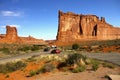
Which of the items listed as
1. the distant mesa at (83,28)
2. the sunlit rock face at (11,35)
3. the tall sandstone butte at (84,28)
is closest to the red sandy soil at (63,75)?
the distant mesa at (83,28)

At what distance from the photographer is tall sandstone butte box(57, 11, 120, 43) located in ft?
438

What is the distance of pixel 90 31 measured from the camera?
144000 millimetres

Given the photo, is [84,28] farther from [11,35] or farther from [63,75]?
[63,75]

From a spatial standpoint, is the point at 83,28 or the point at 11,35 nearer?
the point at 83,28

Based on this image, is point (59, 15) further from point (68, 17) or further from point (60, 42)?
point (60, 42)

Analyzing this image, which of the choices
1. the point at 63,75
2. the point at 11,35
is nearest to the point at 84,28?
the point at 11,35

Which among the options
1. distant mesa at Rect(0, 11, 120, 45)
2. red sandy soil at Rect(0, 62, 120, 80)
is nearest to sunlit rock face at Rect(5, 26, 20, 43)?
distant mesa at Rect(0, 11, 120, 45)

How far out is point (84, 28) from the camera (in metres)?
143

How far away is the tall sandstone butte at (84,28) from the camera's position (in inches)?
5261

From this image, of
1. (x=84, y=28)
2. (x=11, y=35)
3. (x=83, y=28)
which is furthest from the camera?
(x=11, y=35)

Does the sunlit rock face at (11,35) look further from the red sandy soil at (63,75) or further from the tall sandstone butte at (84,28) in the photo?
the red sandy soil at (63,75)

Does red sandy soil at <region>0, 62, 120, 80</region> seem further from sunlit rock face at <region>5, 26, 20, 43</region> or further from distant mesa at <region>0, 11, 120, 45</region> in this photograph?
sunlit rock face at <region>5, 26, 20, 43</region>

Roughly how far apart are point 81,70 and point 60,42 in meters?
105

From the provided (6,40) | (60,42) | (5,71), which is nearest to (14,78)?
(5,71)
